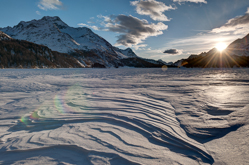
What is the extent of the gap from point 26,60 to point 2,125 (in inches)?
4180

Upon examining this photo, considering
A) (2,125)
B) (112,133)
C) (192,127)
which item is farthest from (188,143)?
(2,125)

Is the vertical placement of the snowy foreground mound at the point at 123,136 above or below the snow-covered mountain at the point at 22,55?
below

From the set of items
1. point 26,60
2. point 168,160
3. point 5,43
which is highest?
point 5,43

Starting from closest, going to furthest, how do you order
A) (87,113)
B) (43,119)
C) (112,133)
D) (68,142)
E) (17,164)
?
(17,164) → (68,142) → (112,133) → (43,119) → (87,113)

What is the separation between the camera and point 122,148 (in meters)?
2.51

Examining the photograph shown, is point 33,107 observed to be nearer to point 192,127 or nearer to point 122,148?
point 122,148

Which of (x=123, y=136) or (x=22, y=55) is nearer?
(x=123, y=136)

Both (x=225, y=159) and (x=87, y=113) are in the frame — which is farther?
(x=87, y=113)

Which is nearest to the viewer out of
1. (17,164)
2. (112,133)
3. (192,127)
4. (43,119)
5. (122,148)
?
(17,164)

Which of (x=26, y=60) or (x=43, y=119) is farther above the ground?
(x=26, y=60)

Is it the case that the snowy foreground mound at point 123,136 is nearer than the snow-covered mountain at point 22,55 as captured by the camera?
Yes

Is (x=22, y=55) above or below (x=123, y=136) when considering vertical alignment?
above

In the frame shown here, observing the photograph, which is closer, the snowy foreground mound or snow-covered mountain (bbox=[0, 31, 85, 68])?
the snowy foreground mound

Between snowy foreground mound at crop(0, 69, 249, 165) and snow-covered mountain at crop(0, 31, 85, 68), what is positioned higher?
snow-covered mountain at crop(0, 31, 85, 68)
